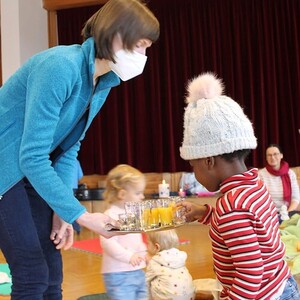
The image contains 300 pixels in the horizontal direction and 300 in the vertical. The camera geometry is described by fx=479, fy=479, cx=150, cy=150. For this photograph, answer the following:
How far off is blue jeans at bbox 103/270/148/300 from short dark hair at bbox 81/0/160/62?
1.01 metres

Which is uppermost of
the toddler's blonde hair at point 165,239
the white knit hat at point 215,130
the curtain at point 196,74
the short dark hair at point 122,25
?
the curtain at point 196,74

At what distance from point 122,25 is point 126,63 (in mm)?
117

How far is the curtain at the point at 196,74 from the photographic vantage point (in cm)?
565

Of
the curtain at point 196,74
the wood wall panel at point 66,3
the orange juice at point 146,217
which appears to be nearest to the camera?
the orange juice at point 146,217

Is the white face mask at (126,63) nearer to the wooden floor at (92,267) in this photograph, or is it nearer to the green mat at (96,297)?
the green mat at (96,297)

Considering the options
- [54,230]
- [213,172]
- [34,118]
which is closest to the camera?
[34,118]

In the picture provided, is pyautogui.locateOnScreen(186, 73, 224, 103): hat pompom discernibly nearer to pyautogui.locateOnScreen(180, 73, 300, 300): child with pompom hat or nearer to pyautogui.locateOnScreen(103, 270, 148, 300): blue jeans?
pyautogui.locateOnScreen(180, 73, 300, 300): child with pompom hat

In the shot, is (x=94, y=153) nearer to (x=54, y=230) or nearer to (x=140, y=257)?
(x=140, y=257)

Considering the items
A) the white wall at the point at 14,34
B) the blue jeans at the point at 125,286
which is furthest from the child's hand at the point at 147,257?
the white wall at the point at 14,34

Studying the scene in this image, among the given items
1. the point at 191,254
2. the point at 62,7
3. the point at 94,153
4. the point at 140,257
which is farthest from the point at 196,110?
the point at 62,7

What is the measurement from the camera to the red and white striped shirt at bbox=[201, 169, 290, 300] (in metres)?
1.11

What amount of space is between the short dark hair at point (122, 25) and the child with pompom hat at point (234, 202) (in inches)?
8.4

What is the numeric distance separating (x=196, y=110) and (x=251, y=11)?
16.1ft

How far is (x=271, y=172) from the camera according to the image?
4.23m
